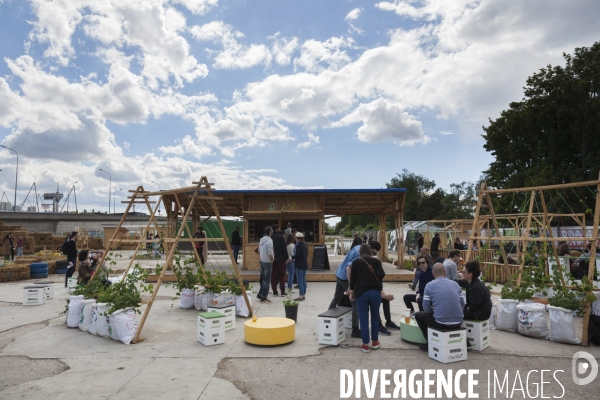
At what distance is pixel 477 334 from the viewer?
6.13 m

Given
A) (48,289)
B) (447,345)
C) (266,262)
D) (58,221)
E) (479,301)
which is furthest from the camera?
(58,221)

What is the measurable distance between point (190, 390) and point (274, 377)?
3.32ft

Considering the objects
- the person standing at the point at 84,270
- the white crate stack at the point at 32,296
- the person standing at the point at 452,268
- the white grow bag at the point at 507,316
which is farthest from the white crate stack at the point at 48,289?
the white grow bag at the point at 507,316

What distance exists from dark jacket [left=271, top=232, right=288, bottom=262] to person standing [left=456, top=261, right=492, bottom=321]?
204 inches

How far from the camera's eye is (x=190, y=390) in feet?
15.0

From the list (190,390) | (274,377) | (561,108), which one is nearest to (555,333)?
(274,377)

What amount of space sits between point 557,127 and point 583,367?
1084 inches

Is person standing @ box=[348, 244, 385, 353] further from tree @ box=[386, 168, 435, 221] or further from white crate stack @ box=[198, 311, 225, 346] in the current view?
tree @ box=[386, 168, 435, 221]

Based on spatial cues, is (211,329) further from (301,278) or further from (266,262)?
(301,278)

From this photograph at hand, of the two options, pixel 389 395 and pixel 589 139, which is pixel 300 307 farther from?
pixel 589 139

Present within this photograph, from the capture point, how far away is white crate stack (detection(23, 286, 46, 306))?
1018 centimetres

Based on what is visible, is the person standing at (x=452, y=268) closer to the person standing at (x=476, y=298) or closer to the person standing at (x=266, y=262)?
the person standing at (x=476, y=298)

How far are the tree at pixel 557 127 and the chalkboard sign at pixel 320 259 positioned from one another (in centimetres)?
1736

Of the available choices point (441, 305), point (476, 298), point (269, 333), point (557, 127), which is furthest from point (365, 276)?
point (557, 127)
